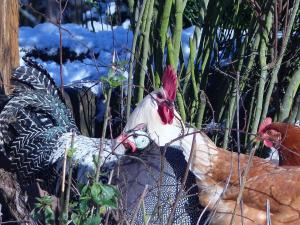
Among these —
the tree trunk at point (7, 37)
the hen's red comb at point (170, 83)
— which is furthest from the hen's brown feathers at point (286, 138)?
the tree trunk at point (7, 37)

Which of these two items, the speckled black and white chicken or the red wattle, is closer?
the red wattle

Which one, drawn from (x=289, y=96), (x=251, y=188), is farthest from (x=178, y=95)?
(x=251, y=188)

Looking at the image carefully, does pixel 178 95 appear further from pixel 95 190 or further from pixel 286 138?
pixel 95 190

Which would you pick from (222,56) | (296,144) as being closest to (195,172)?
(296,144)

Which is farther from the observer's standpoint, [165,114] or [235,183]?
[165,114]

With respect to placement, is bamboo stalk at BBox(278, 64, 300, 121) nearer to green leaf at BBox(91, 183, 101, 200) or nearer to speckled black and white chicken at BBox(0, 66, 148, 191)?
speckled black and white chicken at BBox(0, 66, 148, 191)

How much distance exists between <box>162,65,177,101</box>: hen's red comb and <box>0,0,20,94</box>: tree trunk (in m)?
1.43

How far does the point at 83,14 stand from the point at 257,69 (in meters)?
4.20

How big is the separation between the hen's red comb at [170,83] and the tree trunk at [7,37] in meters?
1.43

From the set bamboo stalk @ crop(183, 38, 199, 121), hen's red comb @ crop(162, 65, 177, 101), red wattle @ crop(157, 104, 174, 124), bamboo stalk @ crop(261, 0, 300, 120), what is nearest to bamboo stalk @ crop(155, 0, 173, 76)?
bamboo stalk @ crop(183, 38, 199, 121)

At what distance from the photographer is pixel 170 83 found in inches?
174

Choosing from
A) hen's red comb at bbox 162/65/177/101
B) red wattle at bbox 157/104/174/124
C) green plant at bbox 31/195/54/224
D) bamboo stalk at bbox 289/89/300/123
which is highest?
green plant at bbox 31/195/54/224

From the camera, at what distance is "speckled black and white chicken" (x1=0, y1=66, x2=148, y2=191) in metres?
4.91

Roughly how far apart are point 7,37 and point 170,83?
5.13 feet
